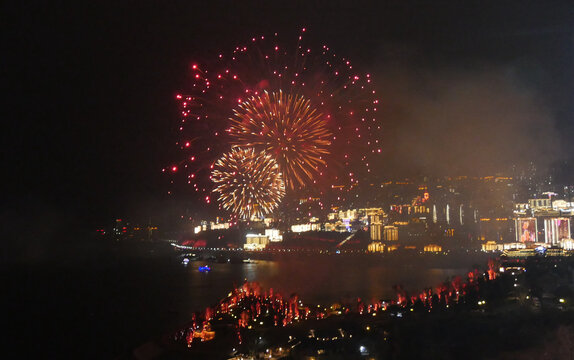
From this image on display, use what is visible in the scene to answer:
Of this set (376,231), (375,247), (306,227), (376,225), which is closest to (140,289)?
(306,227)

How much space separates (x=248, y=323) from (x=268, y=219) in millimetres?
30711

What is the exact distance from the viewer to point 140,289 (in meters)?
23.2

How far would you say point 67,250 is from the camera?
4478cm

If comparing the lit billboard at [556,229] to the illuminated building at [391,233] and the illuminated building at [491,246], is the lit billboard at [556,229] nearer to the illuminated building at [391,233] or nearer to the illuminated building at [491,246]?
the illuminated building at [491,246]

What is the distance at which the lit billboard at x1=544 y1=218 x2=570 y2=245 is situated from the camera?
118 feet

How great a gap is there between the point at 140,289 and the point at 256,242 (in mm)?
16817

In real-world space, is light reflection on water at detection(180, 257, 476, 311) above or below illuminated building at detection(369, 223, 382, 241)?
below

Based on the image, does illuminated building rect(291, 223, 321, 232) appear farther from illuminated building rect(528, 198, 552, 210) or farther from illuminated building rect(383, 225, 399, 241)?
illuminated building rect(528, 198, 552, 210)

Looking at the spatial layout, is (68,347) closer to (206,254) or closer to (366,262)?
(366,262)

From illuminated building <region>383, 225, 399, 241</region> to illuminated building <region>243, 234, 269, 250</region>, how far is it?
10166 mm

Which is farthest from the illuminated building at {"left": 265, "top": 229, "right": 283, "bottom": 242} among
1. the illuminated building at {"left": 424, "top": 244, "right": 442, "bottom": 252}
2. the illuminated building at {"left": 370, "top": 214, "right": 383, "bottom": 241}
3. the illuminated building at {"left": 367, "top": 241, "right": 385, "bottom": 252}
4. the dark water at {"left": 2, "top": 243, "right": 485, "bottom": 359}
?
the illuminated building at {"left": 424, "top": 244, "right": 442, "bottom": 252}

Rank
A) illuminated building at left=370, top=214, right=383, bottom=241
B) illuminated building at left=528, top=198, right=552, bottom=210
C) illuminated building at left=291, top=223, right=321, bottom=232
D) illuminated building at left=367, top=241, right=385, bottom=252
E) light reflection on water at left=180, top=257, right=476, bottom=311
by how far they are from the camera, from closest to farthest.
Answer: light reflection on water at left=180, top=257, right=476, bottom=311 < illuminated building at left=528, top=198, right=552, bottom=210 < illuminated building at left=367, top=241, right=385, bottom=252 < illuminated building at left=291, top=223, right=321, bottom=232 < illuminated building at left=370, top=214, right=383, bottom=241

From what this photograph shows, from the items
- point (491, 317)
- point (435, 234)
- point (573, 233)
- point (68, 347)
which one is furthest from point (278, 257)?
point (491, 317)

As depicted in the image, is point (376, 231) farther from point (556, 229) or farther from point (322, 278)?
point (322, 278)
